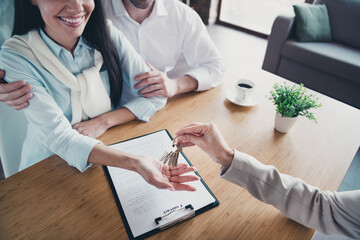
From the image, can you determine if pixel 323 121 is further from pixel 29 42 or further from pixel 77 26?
pixel 29 42

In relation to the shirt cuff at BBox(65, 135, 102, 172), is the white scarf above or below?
above

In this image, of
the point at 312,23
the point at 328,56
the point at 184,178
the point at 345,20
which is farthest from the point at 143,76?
the point at 345,20

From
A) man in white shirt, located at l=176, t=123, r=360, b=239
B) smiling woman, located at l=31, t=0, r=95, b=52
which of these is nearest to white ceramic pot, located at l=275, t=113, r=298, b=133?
man in white shirt, located at l=176, t=123, r=360, b=239

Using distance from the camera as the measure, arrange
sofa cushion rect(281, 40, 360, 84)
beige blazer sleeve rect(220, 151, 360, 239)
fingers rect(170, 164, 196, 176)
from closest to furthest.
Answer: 1. beige blazer sleeve rect(220, 151, 360, 239)
2. fingers rect(170, 164, 196, 176)
3. sofa cushion rect(281, 40, 360, 84)

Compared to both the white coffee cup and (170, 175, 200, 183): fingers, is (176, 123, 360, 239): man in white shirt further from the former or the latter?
the white coffee cup

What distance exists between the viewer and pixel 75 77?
2.90 feet

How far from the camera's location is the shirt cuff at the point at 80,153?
2.48ft

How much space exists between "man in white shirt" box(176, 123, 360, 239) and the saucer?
0.37m

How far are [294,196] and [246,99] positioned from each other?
54 centimetres

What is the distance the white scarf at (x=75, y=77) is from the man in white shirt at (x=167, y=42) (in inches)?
7.4

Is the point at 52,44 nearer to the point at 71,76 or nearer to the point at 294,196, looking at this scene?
the point at 71,76

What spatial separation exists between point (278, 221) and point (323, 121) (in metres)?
0.58

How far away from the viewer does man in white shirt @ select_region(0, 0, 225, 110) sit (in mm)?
1142

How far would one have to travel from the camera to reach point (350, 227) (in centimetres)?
62
